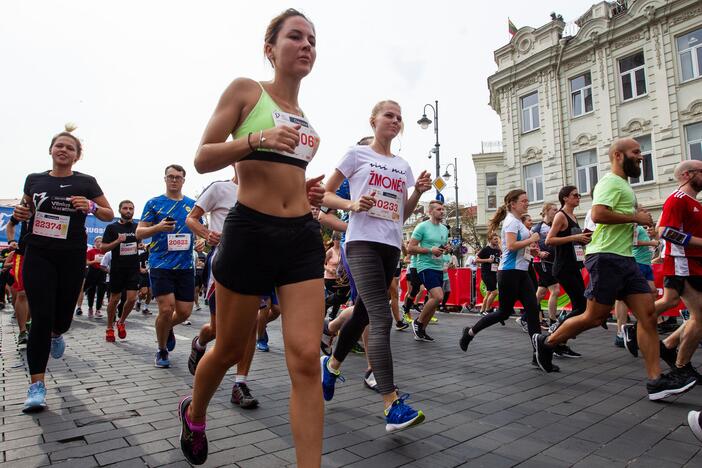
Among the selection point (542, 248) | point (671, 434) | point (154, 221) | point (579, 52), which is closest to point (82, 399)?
point (154, 221)

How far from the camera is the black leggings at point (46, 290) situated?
12.1 ft

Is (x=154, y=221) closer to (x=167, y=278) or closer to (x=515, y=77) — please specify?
(x=167, y=278)

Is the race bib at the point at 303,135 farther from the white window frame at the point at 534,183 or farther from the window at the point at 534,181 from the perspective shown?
the window at the point at 534,181

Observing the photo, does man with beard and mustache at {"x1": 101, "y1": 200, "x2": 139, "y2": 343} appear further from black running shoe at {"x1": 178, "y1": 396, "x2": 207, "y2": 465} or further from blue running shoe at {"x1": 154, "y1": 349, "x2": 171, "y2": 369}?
black running shoe at {"x1": 178, "y1": 396, "x2": 207, "y2": 465}

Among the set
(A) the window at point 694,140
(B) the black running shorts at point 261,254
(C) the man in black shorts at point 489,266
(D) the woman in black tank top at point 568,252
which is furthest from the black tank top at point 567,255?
(A) the window at point 694,140

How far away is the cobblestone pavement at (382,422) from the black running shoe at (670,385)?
0.26ft

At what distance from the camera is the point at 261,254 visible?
2092mm

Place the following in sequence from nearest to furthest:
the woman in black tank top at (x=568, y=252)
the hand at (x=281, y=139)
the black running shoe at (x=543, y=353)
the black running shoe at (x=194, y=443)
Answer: the hand at (x=281, y=139) < the black running shoe at (x=194, y=443) < the black running shoe at (x=543, y=353) < the woman in black tank top at (x=568, y=252)

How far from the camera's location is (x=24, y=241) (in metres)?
3.97

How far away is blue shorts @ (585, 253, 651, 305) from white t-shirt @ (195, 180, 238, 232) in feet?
10.7

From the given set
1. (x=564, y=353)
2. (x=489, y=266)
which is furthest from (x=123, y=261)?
(x=489, y=266)

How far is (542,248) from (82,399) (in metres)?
7.37

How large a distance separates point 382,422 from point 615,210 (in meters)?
2.61

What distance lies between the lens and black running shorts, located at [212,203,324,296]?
82.3 inches
